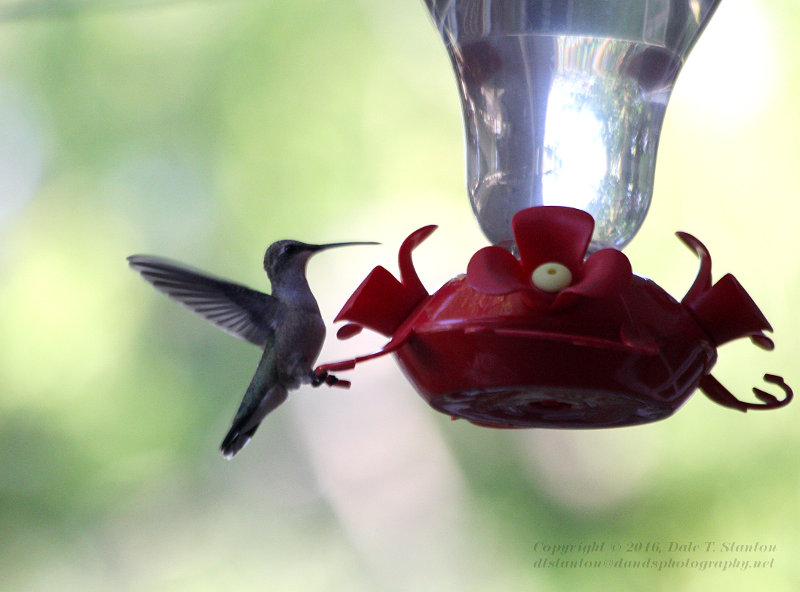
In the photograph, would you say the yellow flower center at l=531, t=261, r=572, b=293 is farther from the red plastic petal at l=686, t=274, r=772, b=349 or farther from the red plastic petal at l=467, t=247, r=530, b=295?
the red plastic petal at l=686, t=274, r=772, b=349

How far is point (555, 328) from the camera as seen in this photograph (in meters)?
2.00

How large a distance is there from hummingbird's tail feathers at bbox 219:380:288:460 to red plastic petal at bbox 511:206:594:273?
105cm

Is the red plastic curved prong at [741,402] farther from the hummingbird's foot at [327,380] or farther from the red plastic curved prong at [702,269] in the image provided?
the hummingbird's foot at [327,380]

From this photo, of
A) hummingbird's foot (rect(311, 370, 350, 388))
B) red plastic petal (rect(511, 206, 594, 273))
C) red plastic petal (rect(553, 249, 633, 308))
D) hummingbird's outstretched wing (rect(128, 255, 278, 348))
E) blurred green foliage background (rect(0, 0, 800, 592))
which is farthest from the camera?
blurred green foliage background (rect(0, 0, 800, 592))

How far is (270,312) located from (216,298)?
0.49 ft

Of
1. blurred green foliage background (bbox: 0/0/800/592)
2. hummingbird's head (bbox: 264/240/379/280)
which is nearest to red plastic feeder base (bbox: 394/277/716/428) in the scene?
hummingbird's head (bbox: 264/240/379/280)

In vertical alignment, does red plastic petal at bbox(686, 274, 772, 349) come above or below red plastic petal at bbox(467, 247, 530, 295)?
below

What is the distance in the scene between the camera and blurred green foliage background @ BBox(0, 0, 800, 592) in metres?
5.00

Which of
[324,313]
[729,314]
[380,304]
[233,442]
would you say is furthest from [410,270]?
[324,313]

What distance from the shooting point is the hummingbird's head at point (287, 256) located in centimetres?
294

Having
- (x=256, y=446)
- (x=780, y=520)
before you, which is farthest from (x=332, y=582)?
(x=780, y=520)

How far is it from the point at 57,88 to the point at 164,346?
1523 mm

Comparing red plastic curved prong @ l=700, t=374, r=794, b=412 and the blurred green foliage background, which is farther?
the blurred green foliage background

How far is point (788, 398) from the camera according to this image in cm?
222
